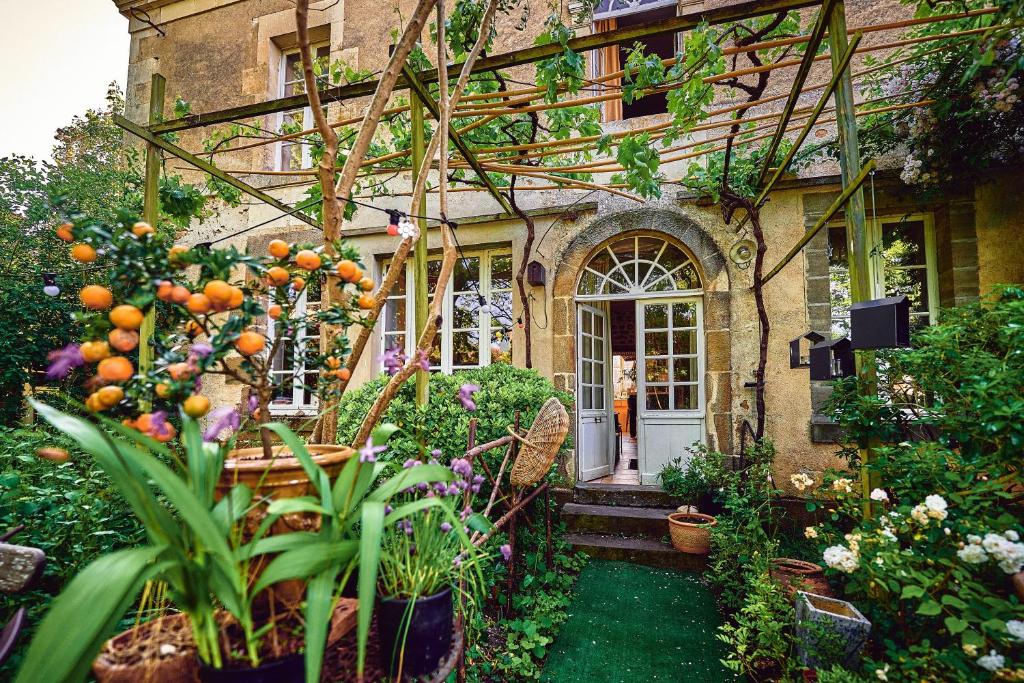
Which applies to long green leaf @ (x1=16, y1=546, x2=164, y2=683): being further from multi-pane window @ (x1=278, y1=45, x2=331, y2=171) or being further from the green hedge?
multi-pane window @ (x1=278, y1=45, x2=331, y2=171)

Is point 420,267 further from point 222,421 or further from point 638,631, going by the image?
point 638,631

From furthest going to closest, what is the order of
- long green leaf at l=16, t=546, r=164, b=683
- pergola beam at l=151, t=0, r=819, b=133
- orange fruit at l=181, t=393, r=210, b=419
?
pergola beam at l=151, t=0, r=819, b=133 < orange fruit at l=181, t=393, r=210, b=419 < long green leaf at l=16, t=546, r=164, b=683

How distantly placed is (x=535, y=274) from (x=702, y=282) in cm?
172

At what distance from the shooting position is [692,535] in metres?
3.67

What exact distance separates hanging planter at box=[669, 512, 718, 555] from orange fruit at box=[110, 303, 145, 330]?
12.4 ft

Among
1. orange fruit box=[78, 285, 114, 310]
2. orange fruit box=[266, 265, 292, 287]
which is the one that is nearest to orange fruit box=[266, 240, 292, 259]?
orange fruit box=[266, 265, 292, 287]

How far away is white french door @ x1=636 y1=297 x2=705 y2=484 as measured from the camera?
4.89 meters

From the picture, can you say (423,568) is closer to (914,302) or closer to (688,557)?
(688,557)

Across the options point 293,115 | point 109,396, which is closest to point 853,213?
point 109,396

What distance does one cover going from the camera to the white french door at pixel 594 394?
17.0 feet

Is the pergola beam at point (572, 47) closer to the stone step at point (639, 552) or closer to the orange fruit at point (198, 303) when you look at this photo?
the orange fruit at point (198, 303)

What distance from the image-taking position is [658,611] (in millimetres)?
3078

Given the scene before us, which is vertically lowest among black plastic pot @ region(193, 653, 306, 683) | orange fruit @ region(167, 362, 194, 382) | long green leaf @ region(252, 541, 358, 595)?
black plastic pot @ region(193, 653, 306, 683)

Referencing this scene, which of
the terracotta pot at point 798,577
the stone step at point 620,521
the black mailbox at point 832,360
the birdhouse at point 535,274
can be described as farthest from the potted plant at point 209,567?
the birdhouse at point 535,274
